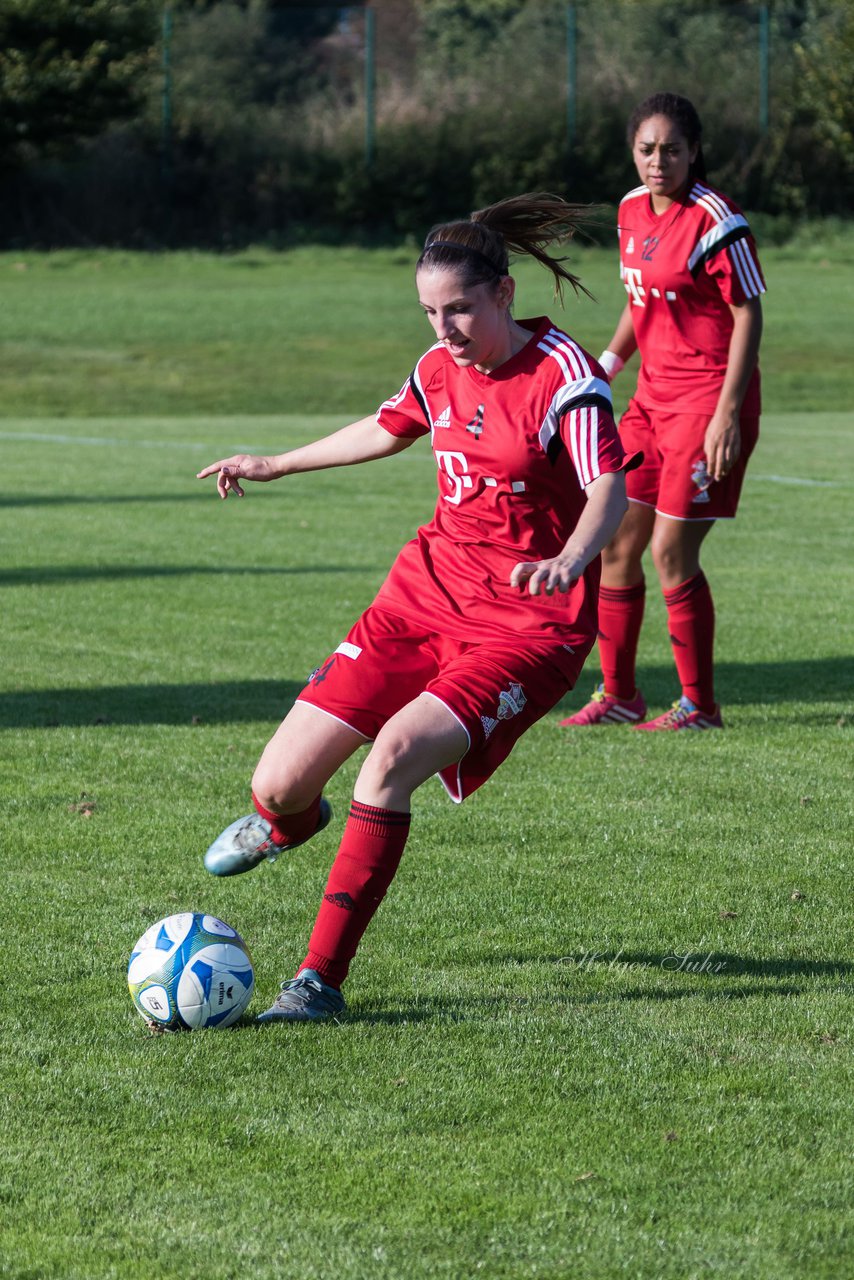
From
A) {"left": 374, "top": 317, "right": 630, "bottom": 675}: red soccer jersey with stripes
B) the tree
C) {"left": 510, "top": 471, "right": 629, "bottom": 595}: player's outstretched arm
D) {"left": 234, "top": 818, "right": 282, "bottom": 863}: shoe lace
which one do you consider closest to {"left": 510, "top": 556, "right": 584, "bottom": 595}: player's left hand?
{"left": 510, "top": 471, "right": 629, "bottom": 595}: player's outstretched arm

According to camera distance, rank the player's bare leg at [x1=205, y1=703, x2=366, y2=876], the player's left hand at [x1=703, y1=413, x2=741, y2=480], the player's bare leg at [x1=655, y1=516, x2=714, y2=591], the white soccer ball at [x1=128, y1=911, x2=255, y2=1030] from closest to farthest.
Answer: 1. the white soccer ball at [x1=128, y1=911, x2=255, y2=1030]
2. the player's bare leg at [x1=205, y1=703, x2=366, y2=876]
3. the player's left hand at [x1=703, y1=413, x2=741, y2=480]
4. the player's bare leg at [x1=655, y1=516, x2=714, y2=591]

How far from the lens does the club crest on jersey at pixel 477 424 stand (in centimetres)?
445

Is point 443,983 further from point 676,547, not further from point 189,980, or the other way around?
point 676,547

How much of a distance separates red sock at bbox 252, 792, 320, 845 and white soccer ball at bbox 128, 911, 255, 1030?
37cm

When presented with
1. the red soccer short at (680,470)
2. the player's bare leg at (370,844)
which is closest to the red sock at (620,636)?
the red soccer short at (680,470)

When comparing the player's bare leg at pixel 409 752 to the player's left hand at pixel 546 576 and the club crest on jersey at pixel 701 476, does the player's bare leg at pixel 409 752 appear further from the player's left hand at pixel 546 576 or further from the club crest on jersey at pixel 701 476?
the club crest on jersey at pixel 701 476

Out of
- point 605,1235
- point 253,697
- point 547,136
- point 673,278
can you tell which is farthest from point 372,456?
point 547,136

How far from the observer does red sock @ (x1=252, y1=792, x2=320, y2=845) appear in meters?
4.52

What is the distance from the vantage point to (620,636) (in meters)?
7.70

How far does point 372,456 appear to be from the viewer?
4742mm

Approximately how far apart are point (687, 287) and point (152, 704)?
304cm

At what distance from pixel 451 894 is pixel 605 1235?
7.08 ft

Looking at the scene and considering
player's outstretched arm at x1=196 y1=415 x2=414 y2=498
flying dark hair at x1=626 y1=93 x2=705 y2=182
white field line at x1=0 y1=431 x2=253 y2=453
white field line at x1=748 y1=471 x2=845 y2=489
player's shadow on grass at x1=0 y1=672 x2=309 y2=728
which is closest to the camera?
player's outstretched arm at x1=196 y1=415 x2=414 y2=498

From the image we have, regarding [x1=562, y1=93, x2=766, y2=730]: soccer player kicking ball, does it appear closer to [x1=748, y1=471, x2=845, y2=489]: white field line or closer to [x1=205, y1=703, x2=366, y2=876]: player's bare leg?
[x1=205, y1=703, x2=366, y2=876]: player's bare leg
